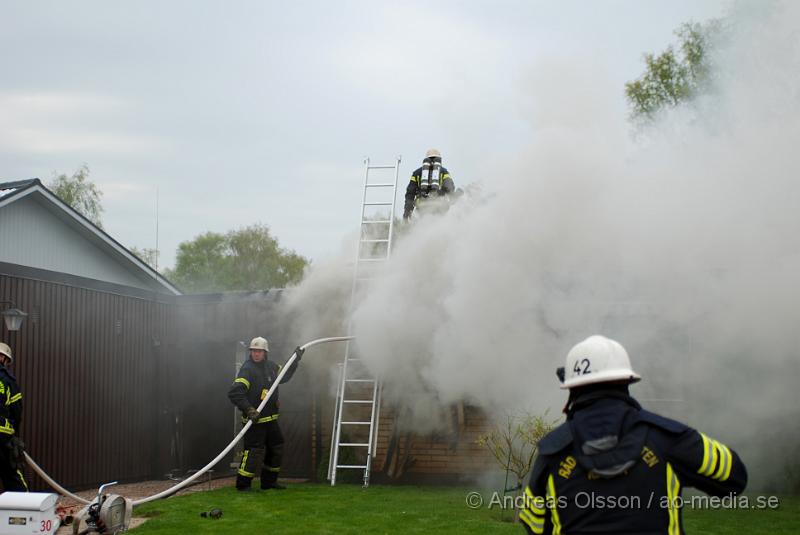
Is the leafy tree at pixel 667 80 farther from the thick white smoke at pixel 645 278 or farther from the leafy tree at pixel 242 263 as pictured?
the leafy tree at pixel 242 263

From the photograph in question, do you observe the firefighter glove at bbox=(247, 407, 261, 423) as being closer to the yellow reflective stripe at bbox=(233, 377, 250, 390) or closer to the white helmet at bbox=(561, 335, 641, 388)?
the yellow reflective stripe at bbox=(233, 377, 250, 390)

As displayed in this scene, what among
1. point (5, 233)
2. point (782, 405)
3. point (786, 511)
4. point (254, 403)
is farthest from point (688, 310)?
point (5, 233)

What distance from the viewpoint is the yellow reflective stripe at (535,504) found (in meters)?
3.17

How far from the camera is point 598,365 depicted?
3.15 metres

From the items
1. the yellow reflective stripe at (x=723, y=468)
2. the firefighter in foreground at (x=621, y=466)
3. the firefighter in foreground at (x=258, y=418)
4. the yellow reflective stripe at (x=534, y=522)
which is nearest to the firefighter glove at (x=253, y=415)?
the firefighter in foreground at (x=258, y=418)

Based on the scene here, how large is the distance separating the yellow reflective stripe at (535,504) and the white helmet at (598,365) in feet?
1.52

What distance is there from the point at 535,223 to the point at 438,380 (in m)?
2.27

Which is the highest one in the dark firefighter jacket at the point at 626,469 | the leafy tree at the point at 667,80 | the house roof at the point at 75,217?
the leafy tree at the point at 667,80

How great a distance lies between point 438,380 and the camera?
9703 millimetres

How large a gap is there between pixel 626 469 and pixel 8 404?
7.34 m

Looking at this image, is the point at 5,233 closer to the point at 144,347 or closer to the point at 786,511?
the point at 144,347

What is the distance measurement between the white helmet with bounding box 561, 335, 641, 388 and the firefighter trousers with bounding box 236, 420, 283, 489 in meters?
→ 7.45

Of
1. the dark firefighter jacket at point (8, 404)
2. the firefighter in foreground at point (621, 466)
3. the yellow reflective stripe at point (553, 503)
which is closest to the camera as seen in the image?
the firefighter in foreground at point (621, 466)

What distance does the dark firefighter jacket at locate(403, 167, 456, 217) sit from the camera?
10953mm
